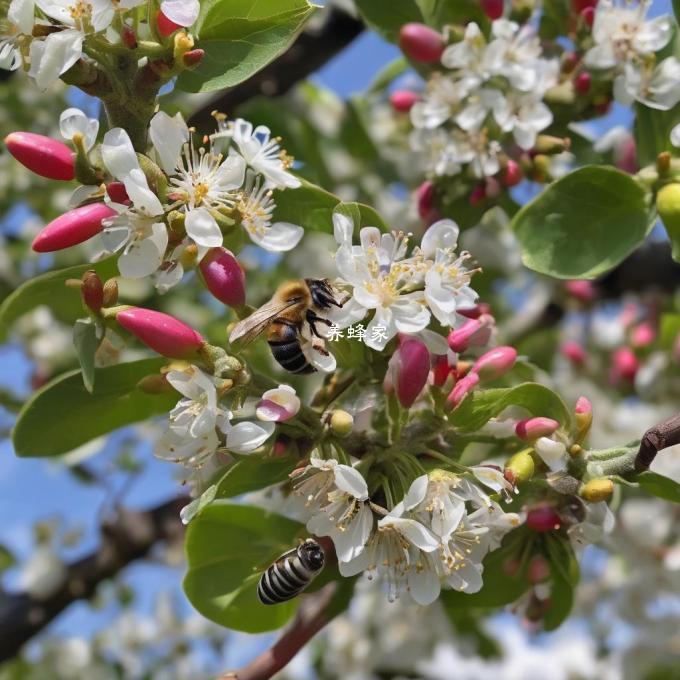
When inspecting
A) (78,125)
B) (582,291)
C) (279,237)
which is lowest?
(582,291)

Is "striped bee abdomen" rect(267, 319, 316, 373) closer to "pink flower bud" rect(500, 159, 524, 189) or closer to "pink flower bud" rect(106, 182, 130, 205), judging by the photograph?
"pink flower bud" rect(106, 182, 130, 205)

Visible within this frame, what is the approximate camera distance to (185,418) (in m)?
1.18

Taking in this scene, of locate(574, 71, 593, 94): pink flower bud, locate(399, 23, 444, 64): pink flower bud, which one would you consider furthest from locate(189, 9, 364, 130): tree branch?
locate(574, 71, 593, 94): pink flower bud

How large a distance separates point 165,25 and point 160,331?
39 centimetres

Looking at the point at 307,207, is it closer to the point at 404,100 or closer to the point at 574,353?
the point at 404,100

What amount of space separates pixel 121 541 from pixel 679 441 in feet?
6.02

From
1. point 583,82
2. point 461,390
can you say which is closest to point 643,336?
point 583,82

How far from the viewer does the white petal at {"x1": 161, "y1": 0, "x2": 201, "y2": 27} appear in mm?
1196

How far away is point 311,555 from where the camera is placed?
122 centimetres

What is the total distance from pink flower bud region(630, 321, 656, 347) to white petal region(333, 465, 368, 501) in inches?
88.2

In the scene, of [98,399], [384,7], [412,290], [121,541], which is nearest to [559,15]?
[384,7]

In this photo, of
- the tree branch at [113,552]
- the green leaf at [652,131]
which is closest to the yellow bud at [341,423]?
the green leaf at [652,131]

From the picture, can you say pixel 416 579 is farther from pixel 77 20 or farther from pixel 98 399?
pixel 77 20

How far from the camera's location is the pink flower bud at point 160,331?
118 cm
